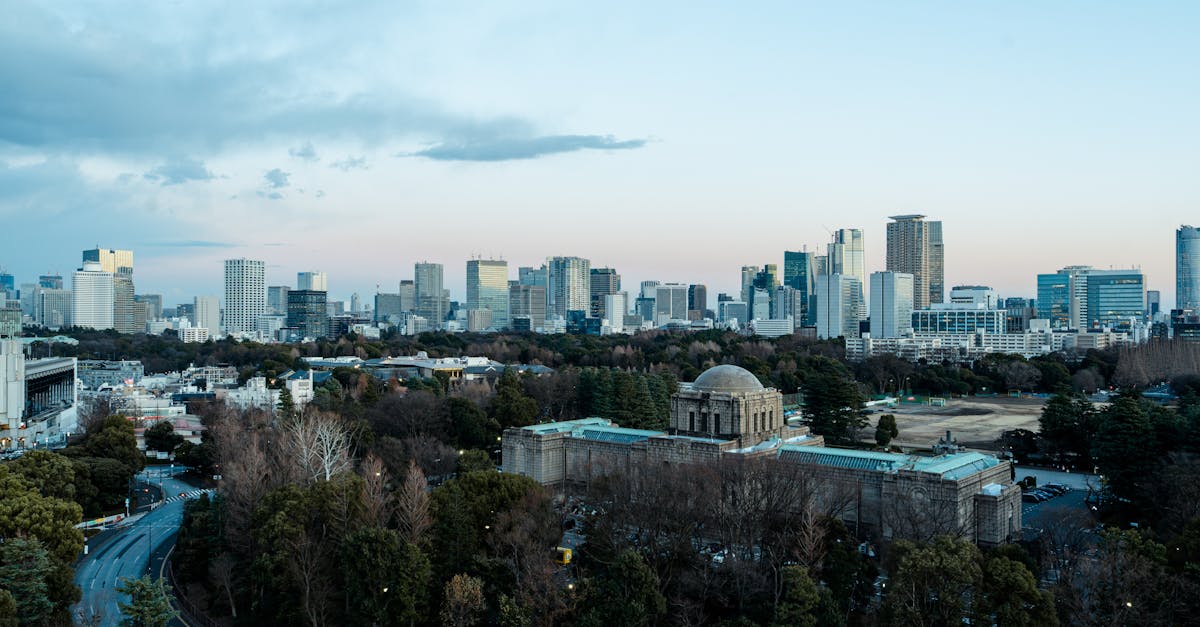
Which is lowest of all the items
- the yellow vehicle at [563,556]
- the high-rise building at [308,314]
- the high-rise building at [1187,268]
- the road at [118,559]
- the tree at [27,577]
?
the road at [118,559]

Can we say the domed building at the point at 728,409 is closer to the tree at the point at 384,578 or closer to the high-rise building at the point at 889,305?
the tree at the point at 384,578

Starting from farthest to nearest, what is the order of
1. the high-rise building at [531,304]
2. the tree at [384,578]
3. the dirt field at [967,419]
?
the high-rise building at [531,304] → the dirt field at [967,419] → the tree at [384,578]

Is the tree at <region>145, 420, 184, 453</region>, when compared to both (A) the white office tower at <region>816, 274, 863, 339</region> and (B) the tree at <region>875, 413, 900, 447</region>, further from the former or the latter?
(A) the white office tower at <region>816, 274, 863, 339</region>

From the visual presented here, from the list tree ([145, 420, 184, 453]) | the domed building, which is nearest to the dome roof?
the domed building

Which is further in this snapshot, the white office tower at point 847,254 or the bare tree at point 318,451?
the white office tower at point 847,254

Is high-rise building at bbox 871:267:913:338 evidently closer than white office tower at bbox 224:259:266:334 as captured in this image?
Yes

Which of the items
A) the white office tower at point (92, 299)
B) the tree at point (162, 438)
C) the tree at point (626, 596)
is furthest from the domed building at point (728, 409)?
the white office tower at point (92, 299)

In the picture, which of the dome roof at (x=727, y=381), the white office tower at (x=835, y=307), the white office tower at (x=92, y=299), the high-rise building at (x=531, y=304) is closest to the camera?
the dome roof at (x=727, y=381)

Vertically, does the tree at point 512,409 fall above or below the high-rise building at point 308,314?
below
